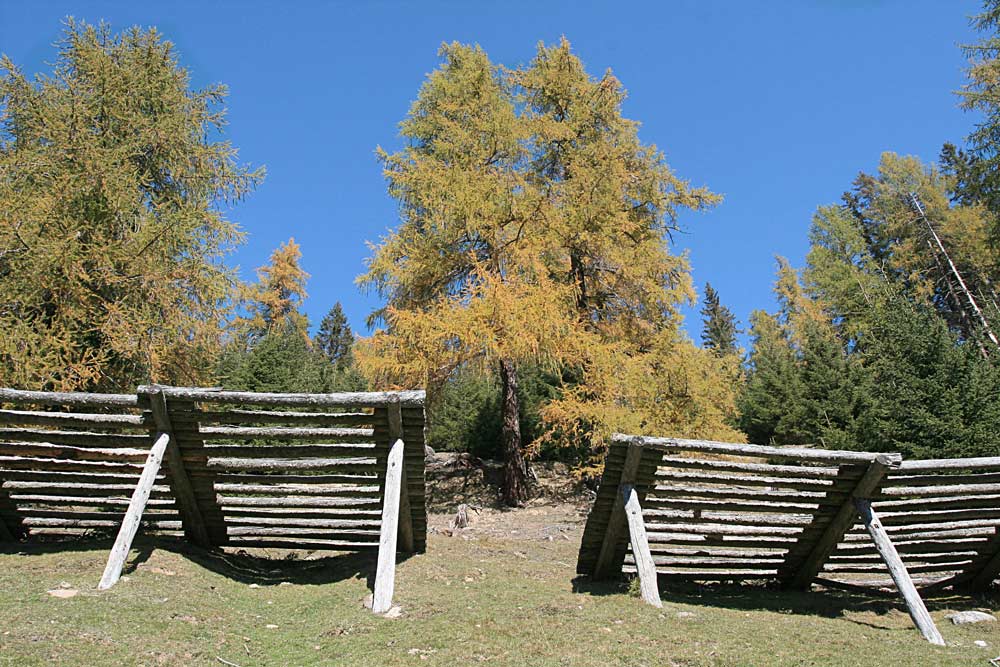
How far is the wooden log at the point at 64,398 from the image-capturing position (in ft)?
19.5

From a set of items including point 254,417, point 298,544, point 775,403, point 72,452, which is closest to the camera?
point 254,417

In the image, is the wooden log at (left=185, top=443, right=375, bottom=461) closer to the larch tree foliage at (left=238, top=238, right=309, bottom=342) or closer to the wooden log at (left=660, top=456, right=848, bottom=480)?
the wooden log at (left=660, top=456, right=848, bottom=480)

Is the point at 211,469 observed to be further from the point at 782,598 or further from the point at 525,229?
the point at 525,229

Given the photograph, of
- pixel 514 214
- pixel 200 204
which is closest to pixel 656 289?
pixel 514 214

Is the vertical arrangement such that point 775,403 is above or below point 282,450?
above

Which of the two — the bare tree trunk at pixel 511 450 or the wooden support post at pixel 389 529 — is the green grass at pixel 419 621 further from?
the bare tree trunk at pixel 511 450

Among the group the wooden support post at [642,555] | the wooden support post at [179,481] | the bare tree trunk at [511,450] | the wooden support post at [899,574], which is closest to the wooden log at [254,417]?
the wooden support post at [179,481]

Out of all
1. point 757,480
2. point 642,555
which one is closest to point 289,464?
point 642,555

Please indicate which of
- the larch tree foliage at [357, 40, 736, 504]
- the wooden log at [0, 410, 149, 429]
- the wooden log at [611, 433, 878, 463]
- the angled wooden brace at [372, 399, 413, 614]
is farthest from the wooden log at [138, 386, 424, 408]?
the larch tree foliage at [357, 40, 736, 504]

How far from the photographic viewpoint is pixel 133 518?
5.95 m

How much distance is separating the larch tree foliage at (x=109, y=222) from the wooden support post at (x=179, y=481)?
14.1ft

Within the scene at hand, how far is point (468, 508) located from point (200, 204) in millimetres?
8922

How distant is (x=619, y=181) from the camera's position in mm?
15406

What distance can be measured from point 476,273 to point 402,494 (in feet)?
27.8
